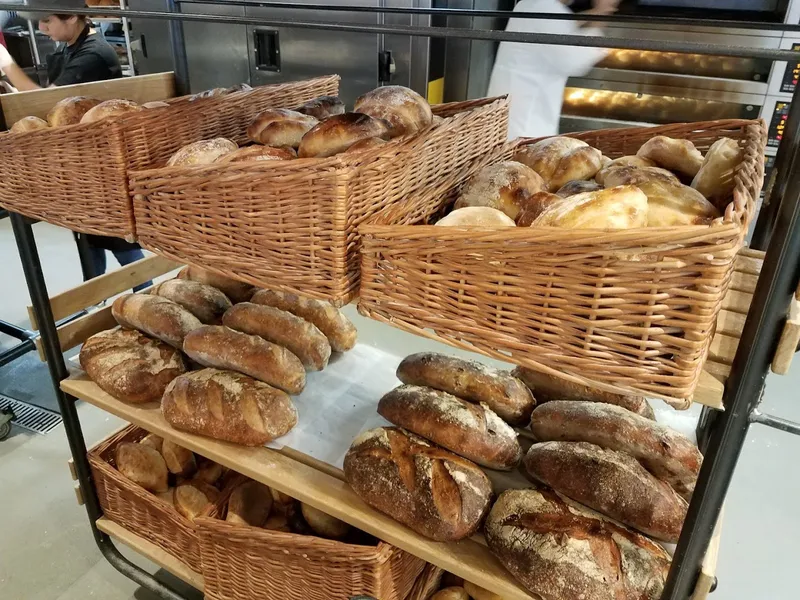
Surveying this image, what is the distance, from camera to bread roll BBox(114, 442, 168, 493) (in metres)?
1.55

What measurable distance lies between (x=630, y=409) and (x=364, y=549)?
2.07 ft

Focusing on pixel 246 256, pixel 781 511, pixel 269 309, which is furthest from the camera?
pixel 781 511

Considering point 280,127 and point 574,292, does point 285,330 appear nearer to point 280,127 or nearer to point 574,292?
point 280,127

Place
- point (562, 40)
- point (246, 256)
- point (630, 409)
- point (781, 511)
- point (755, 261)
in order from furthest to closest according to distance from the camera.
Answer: point (781, 511) → point (630, 409) → point (246, 256) → point (755, 261) → point (562, 40)

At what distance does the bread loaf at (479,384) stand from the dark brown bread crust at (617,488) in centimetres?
18

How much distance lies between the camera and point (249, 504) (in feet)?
4.65

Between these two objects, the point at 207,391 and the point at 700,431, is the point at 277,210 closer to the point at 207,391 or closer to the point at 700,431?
the point at 207,391

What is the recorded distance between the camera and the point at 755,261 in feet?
2.99

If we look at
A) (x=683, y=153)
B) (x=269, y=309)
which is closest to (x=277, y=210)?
(x=269, y=309)

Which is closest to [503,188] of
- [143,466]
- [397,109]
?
[397,109]

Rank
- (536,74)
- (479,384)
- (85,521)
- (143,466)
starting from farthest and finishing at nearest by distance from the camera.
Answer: (536,74) < (85,521) < (143,466) < (479,384)

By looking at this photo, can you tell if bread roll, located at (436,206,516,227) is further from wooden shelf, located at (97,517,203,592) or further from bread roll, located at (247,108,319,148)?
wooden shelf, located at (97,517,203,592)

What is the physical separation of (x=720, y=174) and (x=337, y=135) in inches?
24.7

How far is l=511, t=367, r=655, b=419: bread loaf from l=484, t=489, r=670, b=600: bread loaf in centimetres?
30
